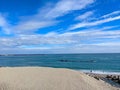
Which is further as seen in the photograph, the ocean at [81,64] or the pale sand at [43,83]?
the ocean at [81,64]

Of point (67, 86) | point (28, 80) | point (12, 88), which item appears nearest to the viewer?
point (12, 88)

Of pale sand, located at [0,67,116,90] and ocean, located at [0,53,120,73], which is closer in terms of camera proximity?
pale sand, located at [0,67,116,90]

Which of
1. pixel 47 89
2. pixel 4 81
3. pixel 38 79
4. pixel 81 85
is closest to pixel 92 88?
pixel 81 85

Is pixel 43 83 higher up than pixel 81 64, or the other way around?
pixel 43 83

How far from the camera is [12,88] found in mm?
16172

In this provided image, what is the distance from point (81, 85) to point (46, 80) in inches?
133

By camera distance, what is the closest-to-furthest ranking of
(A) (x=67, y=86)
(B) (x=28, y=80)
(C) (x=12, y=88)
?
(C) (x=12, y=88), (A) (x=67, y=86), (B) (x=28, y=80)

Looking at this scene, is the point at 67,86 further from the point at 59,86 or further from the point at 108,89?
the point at 108,89

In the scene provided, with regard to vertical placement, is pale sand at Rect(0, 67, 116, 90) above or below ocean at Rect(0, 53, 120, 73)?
above

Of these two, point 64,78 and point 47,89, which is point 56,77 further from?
point 47,89

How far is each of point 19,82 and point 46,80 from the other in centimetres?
252

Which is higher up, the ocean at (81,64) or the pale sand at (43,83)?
the pale sand at (43,83)

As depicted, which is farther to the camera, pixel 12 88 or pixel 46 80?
pixel 46 80

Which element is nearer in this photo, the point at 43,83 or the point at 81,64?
the point at 43,83
